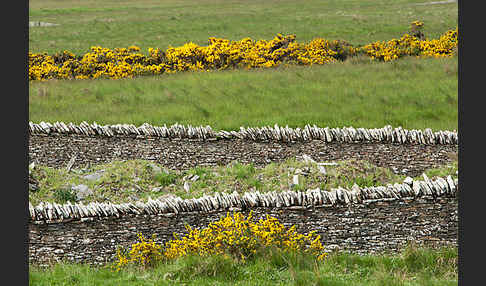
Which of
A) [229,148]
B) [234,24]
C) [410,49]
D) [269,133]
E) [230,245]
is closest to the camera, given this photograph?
[230,245]

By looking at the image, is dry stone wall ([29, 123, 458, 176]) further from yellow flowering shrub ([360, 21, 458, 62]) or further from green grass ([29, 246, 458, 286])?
yellow flowering shrub ([360, 21, 458, 62])

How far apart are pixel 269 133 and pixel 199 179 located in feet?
13.2

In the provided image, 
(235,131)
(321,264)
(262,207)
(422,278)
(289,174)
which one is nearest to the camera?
(422,278)

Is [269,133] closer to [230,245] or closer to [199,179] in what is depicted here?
[199,179]

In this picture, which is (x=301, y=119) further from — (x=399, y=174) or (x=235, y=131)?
(x=399, y=174)

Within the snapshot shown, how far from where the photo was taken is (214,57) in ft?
108

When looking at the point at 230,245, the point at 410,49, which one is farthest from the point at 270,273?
the point at 410,49

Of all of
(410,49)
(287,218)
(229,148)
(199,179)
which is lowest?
(287,218)

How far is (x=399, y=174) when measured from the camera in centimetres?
1762

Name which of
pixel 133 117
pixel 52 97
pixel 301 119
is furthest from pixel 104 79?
pixel 301 119

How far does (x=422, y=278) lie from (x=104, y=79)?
2277 centimetres

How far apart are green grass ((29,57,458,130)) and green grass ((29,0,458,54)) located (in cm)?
1603

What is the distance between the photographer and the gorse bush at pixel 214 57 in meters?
32.1

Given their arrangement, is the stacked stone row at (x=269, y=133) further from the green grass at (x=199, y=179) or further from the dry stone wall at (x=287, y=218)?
the dry stone wall at (x=287, y=218)
